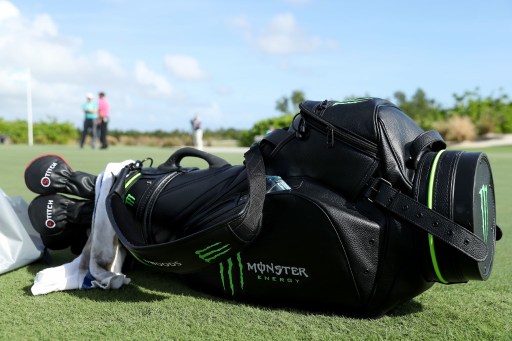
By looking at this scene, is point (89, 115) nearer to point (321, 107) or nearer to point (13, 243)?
point (13, 243)

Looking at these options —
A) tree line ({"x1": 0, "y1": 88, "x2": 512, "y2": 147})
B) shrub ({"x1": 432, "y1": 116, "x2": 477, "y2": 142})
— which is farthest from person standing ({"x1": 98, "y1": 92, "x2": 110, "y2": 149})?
shrub ({"x1": 432, "y1": 116, "x2": 477, "y2": 142})

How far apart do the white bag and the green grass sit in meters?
0.21

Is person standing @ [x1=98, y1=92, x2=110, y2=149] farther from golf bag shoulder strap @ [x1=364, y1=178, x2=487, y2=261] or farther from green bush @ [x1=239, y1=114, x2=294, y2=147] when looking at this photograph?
golf bag shoulder strap @ [x1=364, y1=178, x2=487, y2=261]

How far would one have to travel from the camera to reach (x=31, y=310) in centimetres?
211

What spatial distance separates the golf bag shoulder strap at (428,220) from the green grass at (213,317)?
30cm

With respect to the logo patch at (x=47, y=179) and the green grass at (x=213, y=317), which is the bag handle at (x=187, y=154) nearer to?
the green grass at (x=213, y=317)

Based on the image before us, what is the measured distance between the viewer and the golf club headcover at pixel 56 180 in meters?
2.86

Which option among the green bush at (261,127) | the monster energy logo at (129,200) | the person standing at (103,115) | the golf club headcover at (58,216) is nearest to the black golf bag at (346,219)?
the monster energy logo at (129,200)

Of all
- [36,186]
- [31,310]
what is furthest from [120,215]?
[36,186]

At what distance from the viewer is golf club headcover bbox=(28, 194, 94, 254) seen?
280 centimetres

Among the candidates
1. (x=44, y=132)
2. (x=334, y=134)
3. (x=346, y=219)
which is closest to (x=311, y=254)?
(x=346, y=219)

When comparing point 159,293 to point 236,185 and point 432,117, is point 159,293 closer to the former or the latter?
point 236,185

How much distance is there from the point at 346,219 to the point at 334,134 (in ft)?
1.01

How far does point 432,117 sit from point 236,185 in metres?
29.8
